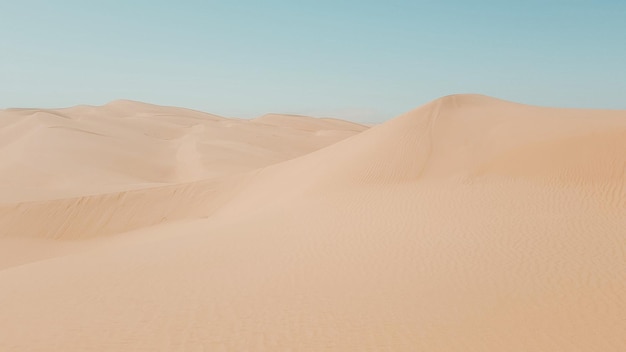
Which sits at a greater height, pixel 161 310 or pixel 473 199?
pixel 473 199

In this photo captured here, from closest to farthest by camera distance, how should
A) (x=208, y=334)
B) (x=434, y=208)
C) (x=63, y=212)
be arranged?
1. (x=208, y=334)
2. (x=434, y=208)
3. (x=63, y=212)

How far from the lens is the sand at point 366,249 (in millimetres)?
5754

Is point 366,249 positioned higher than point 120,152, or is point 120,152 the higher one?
point 366,249

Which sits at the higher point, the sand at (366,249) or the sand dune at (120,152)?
the sand at (366,249)

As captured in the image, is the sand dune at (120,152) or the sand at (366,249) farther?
the sand dune at (120,152)

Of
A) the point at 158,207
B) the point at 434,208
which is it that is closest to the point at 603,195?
the point at 434,208

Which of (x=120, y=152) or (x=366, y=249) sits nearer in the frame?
(x=366, y=249)

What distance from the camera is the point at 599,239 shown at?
28.8 feet

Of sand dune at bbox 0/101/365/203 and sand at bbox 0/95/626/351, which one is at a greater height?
sand at bbox 0/95/626/351

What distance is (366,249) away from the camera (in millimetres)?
8977

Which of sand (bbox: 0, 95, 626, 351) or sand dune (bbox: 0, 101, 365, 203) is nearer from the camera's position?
sand (bbox: 0, 95, 626, 351)

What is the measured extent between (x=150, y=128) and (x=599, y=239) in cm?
5103

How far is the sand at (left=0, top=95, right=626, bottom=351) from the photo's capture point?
5754 mm

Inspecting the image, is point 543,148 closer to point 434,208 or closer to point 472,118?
point 472,118
